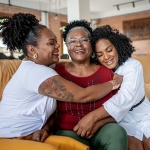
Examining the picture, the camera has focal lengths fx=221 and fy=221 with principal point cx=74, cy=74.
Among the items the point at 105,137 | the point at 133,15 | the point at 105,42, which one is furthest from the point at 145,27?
the point at 105,137

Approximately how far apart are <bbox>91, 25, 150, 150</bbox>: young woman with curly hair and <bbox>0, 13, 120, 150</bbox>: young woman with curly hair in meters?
0.12

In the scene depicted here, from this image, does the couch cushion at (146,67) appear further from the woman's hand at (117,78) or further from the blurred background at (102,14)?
the blurred background at (102,14)

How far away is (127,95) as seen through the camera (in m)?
1.45

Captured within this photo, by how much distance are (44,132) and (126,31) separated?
7.39 metres

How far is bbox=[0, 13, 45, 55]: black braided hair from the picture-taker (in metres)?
1.46

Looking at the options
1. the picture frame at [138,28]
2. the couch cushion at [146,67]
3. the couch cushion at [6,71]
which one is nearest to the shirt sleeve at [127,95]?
the couch cushion at [6,71]

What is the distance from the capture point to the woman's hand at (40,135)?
1297 millimetres

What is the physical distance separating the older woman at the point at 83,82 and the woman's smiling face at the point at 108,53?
0.18 feet

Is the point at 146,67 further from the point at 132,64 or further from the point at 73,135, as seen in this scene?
the point at 73,135

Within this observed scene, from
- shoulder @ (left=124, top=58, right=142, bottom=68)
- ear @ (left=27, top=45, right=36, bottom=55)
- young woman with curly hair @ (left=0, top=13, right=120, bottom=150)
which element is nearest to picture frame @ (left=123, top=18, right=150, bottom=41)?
shoulder @ (left=124, top=58, right=142, bottom=68)

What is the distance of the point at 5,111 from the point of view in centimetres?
136

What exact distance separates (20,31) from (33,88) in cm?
43

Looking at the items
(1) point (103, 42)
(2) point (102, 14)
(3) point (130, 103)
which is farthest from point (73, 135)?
(2) point (102, 14)

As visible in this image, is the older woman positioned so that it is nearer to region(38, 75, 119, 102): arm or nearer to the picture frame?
region(38, 75, 119, 102): arm
